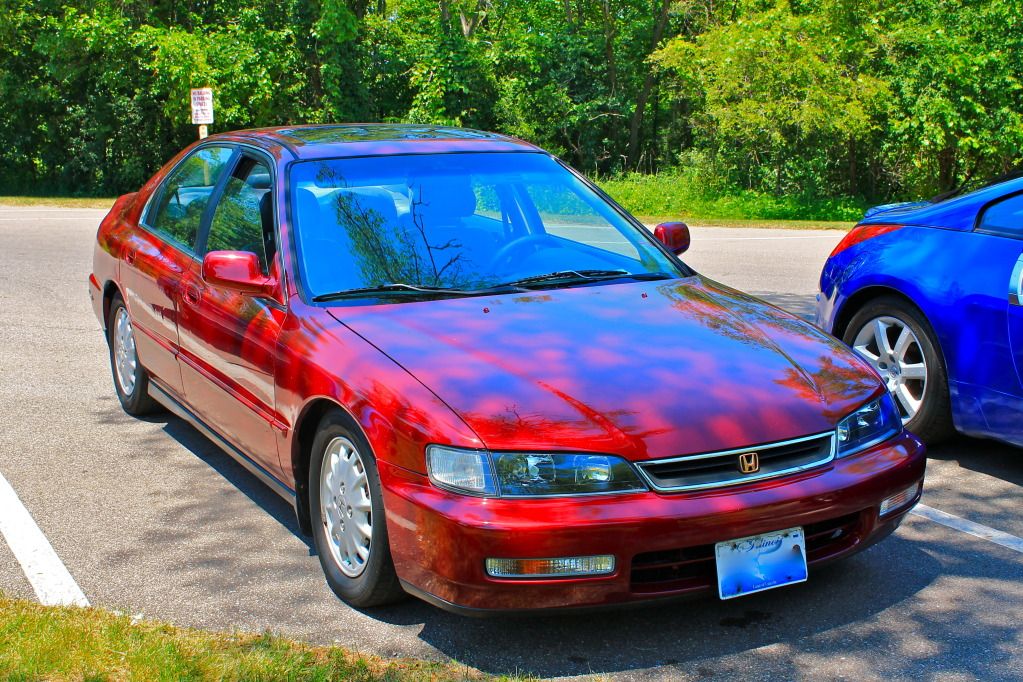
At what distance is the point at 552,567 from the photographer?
3467 millimetres

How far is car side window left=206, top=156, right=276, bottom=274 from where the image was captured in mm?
4926

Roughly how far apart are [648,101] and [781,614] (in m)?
33.2

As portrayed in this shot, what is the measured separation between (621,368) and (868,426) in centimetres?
88

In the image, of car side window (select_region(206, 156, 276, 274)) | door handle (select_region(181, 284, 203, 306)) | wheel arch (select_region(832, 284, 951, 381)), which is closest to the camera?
car side window (select_region(206, 156, 276, 274))

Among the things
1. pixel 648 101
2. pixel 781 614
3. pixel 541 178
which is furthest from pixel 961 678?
pixel 648 101

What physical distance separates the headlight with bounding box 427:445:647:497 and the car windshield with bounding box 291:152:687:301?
117cm

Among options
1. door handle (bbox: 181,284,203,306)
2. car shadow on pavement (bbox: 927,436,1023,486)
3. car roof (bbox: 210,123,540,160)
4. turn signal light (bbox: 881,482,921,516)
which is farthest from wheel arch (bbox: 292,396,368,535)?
car shadow on pavement (bbox: 927,436,1023,486)

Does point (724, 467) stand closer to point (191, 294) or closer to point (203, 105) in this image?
point (191, 294)

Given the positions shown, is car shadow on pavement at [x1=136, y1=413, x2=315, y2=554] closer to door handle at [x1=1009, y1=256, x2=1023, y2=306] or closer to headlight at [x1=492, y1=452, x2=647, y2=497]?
headlight at [x1=492, y1=452, x2=647, y2=497]

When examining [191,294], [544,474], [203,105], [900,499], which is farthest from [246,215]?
[203,105]

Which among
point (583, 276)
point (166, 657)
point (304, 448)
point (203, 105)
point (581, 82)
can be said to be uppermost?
point (581, 82)

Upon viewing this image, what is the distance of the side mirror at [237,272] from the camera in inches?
179

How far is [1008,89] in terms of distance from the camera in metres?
23.5

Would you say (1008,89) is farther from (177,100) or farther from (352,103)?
(177,100)
